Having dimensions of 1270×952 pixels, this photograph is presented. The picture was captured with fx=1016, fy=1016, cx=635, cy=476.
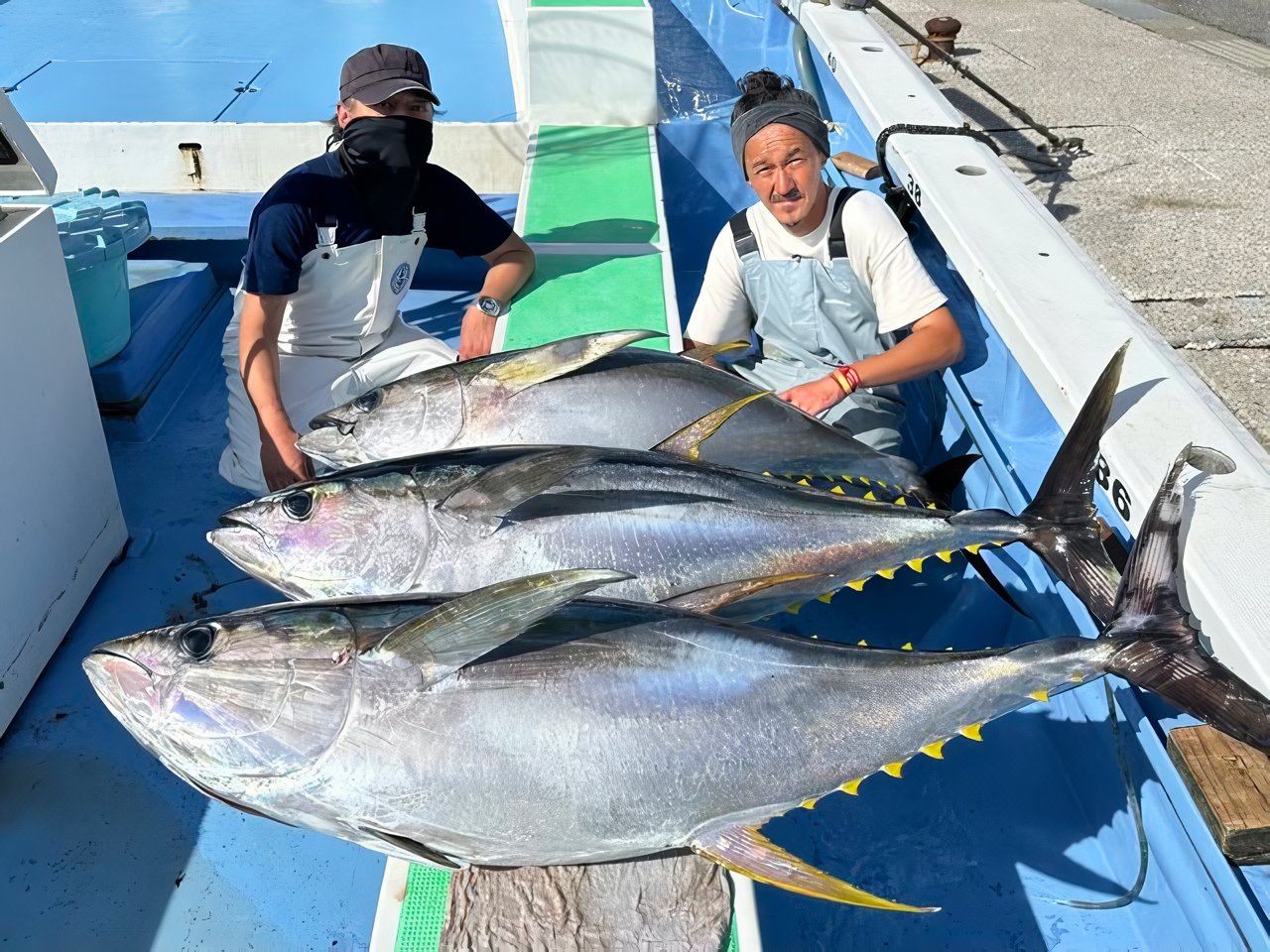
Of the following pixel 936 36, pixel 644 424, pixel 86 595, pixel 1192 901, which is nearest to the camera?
pixel 1192 901

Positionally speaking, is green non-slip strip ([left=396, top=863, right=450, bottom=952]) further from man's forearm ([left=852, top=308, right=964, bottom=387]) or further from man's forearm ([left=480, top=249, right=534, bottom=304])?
man's forearm ([left=480, top=249, right=534, bottom=304])

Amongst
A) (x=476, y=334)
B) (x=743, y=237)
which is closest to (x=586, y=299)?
(x=476, y=334)

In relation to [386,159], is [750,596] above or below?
below

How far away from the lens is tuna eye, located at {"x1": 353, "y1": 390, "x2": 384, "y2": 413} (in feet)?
7.93

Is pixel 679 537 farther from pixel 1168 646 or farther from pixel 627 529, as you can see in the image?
pixel 1168 646

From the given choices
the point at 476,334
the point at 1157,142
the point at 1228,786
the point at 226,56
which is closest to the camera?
the point at 1228,786

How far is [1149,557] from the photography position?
1817 millimetres

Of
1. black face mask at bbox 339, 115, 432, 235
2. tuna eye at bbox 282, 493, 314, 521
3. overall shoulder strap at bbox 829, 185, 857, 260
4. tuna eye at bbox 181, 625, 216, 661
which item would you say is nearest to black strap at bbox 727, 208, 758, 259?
overall shoulder strap at bbox 829, 185, 857, 260

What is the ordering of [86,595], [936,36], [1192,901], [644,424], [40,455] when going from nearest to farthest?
[1192,901] → [644,424] → [40,455] → [86,595] → [936,36]

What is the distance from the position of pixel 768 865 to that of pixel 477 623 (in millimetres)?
576

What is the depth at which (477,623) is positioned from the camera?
4.85 ft

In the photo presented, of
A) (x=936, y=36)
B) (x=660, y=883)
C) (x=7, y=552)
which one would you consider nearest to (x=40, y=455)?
(x=7, y=552)

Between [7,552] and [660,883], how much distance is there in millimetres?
1814

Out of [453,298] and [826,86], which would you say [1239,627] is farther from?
[826,86]
